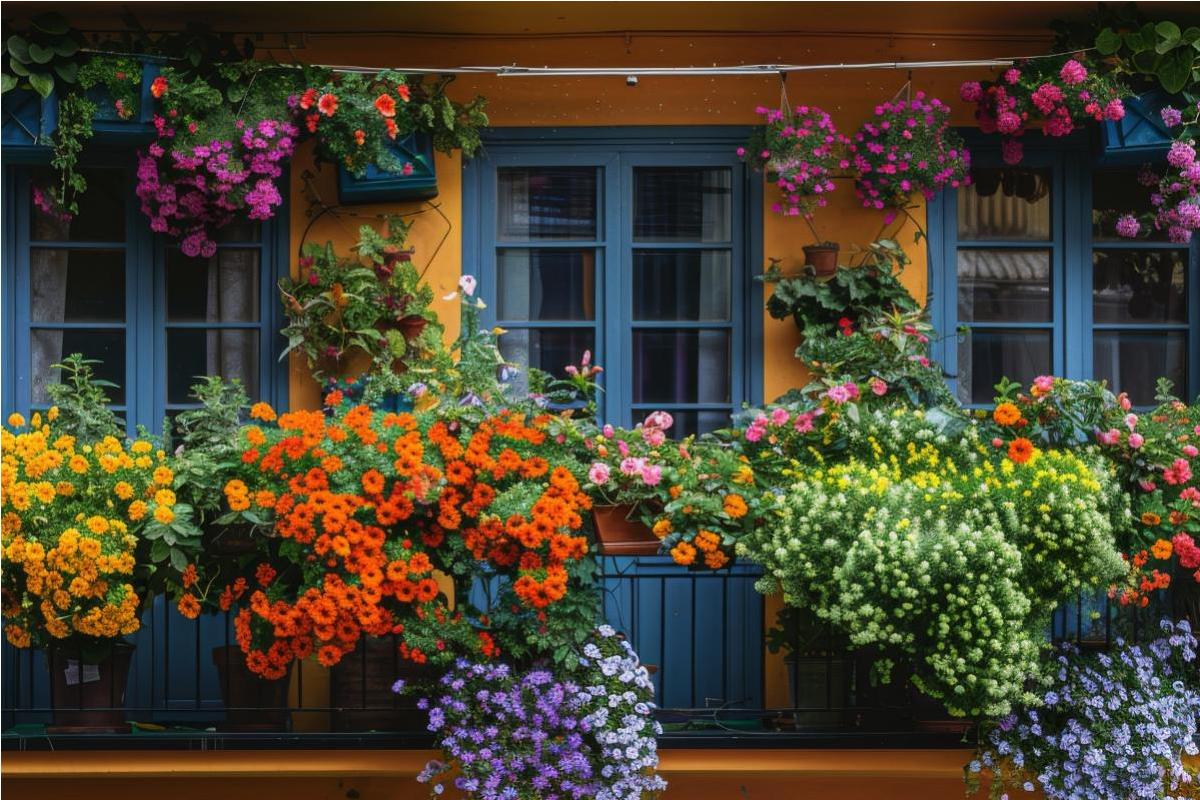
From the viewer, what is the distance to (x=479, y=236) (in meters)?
6.79

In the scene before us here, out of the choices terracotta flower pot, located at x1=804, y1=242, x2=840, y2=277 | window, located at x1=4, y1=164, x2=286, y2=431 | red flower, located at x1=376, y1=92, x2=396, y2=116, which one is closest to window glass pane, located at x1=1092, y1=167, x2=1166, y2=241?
terracotta flower pot, located at x1=804, y1=242, x2=840, y2=277

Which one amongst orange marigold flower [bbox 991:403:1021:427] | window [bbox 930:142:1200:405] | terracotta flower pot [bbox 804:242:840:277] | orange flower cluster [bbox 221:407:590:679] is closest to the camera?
orange flower cluster [bbox 221:407:590:679]

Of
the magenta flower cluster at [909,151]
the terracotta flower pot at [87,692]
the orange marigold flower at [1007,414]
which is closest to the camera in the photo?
the orange marigold flower at [1007,414]


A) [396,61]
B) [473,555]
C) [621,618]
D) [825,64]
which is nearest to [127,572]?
[473,555]

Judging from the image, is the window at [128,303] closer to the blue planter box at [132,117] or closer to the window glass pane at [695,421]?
the blue planter box at [132,117]

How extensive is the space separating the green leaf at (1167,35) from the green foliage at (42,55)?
194 inches

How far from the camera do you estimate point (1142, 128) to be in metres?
6.39

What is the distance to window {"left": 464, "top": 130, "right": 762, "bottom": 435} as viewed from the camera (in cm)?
680

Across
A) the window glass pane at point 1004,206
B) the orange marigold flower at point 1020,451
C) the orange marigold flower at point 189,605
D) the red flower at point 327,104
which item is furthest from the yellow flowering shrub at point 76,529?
the window glass pane at point 1004,206

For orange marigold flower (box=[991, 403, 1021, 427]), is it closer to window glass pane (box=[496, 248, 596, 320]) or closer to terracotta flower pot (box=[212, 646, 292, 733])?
window glass pane (box=[496, 248, 596, 320])

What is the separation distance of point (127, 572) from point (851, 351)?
3.31 m

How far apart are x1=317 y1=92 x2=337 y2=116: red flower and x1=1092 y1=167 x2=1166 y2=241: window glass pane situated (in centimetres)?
379

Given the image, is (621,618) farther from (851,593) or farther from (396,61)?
(396,61)

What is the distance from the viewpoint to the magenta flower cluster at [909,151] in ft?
21.0
